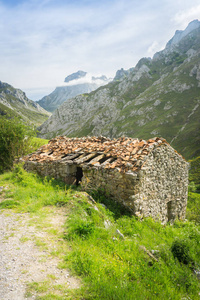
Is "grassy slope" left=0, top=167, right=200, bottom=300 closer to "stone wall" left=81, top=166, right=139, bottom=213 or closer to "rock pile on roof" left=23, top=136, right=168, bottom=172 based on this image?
"stone wall" left=81, top=166, right=139, bottom=213

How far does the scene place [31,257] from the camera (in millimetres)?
4480

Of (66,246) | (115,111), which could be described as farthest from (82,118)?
(66,246)

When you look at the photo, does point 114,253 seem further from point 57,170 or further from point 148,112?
point 148,112

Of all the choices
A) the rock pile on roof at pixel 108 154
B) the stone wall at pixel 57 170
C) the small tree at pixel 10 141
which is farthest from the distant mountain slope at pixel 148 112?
the stone wall at pixel 57 170

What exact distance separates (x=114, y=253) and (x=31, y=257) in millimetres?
2314

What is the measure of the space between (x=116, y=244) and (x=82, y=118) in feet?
605

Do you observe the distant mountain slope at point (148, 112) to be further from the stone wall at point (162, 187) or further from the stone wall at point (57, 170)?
the stone wall at point (57, 170)

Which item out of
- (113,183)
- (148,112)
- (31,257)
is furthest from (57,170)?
(148,112)

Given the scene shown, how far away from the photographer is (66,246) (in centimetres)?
502

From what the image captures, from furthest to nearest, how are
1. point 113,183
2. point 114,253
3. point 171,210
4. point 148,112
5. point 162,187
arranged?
point 148,112, point 171,210, point 162,187, point 113,183, point 114,253

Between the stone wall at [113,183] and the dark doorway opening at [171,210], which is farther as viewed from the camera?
the dark doorway opening at [171,210]

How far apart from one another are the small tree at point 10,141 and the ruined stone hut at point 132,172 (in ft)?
10.8

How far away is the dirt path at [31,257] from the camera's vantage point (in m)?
3.55

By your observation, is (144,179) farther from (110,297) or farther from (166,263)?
(110,297)
